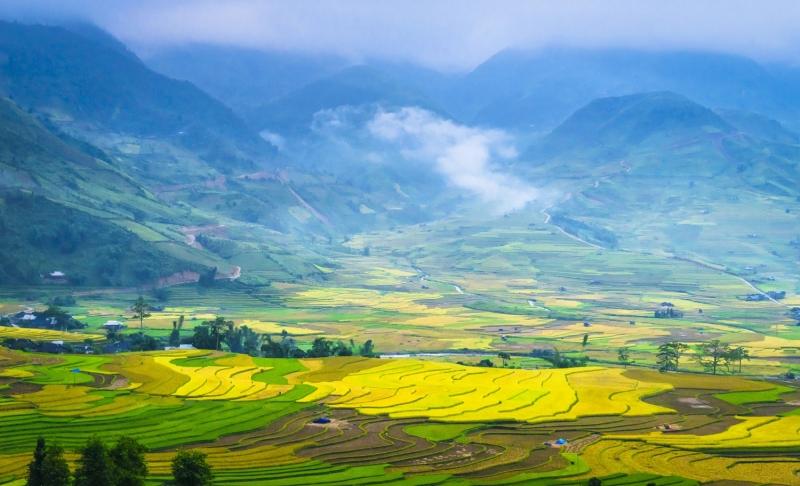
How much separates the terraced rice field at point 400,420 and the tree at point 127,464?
425cm

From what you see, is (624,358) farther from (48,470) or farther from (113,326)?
(48,470)

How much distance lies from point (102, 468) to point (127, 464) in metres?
1.92

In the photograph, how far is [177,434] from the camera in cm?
7044

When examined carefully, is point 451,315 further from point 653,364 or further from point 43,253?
point 43,253

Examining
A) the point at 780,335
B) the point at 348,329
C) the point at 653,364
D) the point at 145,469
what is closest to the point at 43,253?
the point at 348,329

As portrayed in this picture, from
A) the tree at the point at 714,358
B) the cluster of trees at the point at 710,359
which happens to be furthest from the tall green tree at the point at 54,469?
the tree at the point at 714,358

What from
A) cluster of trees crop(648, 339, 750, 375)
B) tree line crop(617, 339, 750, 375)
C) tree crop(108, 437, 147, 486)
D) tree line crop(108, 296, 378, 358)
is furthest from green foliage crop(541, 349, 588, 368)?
tree crop(108, 437, 147, 486)

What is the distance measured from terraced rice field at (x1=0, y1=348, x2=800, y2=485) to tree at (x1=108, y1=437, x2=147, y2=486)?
13.9 ft

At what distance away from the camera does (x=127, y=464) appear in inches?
2109

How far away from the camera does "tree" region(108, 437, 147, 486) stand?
52.8 metres

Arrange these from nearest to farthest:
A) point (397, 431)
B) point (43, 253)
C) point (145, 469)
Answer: point (145, 469)
point (397, 431)
point (43, 253)

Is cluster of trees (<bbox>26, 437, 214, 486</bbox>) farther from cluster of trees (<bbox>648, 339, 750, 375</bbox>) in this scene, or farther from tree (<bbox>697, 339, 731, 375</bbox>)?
tree (<bbox>697, 339, 731, 375</bbox>)

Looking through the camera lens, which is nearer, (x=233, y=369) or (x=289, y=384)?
(x=289, y=384)

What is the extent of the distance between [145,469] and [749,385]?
6441 cm
